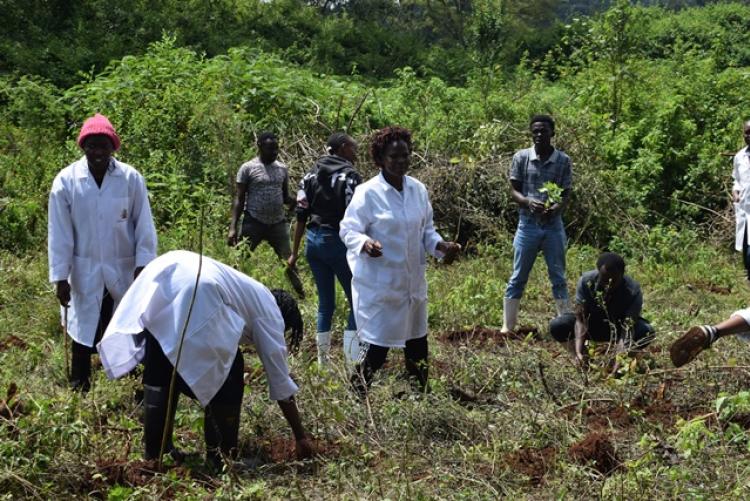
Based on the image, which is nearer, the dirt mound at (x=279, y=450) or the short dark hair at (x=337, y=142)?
the dirt mound at (x=279, y=450)

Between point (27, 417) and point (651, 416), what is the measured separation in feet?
10.5

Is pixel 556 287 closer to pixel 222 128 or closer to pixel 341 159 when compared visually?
pixel 341 159

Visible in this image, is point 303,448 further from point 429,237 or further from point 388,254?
point 429,237

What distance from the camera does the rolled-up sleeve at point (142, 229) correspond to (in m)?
5.85

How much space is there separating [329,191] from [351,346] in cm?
104

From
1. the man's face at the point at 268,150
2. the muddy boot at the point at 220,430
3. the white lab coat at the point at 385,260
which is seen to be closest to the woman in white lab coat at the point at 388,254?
the white lab coat at the point at 385,260

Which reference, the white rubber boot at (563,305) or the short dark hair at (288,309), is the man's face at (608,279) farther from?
the short dark hair at (288,309)

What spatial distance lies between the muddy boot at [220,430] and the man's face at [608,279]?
2537 mm

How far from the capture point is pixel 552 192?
7176mm

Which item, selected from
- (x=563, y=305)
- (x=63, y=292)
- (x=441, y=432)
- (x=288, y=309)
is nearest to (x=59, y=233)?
(x=63, y=292)

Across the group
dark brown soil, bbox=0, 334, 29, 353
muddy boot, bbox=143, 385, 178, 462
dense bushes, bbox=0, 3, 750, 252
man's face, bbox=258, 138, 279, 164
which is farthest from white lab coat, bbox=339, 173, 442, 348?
dense bushes, bbox=0, 3, 750, 252

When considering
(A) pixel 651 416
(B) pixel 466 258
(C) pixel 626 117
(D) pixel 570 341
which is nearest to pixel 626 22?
(C) pixel 626 117

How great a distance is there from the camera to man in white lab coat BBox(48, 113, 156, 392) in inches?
224

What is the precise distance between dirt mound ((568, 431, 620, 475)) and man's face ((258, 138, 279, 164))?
4.57 m
